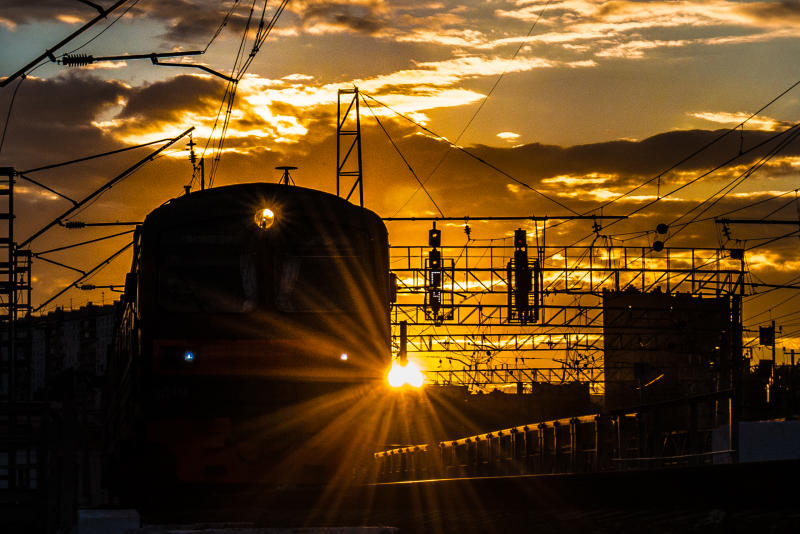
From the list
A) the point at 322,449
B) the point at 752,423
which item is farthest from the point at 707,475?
the point at 752,423

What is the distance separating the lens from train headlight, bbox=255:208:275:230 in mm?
14609

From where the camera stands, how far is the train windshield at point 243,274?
1435 cm

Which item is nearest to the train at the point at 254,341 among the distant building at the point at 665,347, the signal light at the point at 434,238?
the signal light at the point at 434,238

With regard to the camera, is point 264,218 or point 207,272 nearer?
point 207,272

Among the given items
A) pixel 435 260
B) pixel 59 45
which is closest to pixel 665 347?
pixel 435 260

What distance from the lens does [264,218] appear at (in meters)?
14.6

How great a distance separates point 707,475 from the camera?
8008 millimetres

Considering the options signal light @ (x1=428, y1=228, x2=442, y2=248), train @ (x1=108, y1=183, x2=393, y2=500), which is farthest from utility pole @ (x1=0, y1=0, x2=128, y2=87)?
signal light @ (x1=428, y1=228, x2=442, y2=248)

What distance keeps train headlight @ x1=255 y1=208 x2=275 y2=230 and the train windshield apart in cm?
19

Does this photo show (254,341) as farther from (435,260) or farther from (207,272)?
(435,260)

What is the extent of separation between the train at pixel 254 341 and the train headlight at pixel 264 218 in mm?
18

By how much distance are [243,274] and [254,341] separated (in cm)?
86

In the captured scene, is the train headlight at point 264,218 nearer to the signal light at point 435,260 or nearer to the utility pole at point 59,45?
the utility pole at point 59,45

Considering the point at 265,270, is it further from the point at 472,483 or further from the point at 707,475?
the point at 707,475
